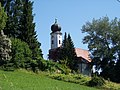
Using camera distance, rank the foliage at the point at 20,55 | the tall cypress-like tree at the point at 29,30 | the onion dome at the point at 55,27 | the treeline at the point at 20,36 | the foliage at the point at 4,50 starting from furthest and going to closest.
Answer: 1. the onion dome at the point at 55,27
2. the tall cypress-like tree at the point at 29,30
3. the treeline at the point at 20,36
4. the foliage at the point at 20,55
5. the foliage at the point at 4,50

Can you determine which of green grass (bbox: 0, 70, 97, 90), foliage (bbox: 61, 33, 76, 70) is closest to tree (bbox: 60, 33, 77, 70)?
foliage (bbox: 61, 33, 76, 70)

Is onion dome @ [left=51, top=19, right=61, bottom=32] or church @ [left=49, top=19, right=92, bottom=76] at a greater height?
onion dome @ [left=51, top=19, right=61, bottom=32]

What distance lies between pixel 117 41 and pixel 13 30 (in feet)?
72.7

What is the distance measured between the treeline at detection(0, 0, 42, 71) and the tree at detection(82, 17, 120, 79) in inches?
637

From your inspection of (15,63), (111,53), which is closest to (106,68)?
(111,53)

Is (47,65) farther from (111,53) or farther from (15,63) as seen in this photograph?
(111,53)

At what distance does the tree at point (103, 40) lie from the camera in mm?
71938

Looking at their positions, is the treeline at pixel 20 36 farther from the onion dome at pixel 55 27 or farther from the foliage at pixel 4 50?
the onion dome at pixel 55 27

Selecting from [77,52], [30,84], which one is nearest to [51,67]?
[30,84]

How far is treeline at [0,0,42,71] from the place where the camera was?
48781 millimetres

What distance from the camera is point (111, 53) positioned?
71438 millimetres

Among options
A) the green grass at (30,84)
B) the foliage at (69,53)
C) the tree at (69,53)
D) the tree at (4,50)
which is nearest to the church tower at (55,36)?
the foliage at (69,53)

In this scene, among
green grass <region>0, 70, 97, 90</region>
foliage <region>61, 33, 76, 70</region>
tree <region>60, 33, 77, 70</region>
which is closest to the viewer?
green grass <region>0, 70, 97, 90</region>

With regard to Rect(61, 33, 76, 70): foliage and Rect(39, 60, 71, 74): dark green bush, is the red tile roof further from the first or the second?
Rect(39, 60, 71, 74): dark green bush
